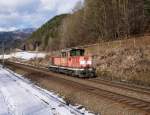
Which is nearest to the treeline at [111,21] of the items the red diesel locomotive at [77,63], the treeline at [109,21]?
the treeline at [109,21]

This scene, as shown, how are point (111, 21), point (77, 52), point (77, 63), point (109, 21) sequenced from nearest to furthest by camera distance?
point (77, 63) → point (77, 52) → point (111, 21) → point (109, 21)

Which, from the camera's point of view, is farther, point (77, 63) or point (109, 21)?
point (109, 21)

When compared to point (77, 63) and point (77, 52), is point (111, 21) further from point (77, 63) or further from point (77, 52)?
point (77, 63)

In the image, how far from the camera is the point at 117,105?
51.0ft

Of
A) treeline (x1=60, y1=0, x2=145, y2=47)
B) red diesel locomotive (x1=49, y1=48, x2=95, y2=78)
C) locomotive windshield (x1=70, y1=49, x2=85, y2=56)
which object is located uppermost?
treeline (x1=60, y1=0, x2=145, y2=47)

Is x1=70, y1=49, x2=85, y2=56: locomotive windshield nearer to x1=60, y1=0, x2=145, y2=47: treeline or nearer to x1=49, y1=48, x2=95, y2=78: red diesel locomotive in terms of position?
x1=49, y1=48, x2=95, y2=78: red diesel locomotive

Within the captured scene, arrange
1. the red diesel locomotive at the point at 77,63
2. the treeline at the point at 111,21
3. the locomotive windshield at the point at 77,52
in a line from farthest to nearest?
the treeline at the point at 111,21 < the locomotive windshield at the point at 77,52 < the red diesel locomotive at the point at 77,63

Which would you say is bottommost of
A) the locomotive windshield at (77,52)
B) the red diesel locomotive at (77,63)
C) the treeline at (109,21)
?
the red diesel locomotive at (77,63)

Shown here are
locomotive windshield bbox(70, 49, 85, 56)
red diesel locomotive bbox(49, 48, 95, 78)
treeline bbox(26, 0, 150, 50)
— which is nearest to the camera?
red diesel locomotive bbox(49, 48, 95, 78)

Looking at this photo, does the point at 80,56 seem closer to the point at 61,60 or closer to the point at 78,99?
the point at 61,60

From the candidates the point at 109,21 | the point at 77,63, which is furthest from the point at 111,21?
the point at 77,63

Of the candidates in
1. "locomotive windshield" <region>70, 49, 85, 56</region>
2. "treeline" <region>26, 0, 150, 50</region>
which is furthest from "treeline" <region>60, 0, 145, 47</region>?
"locomotive windshield" <region>70, 49, 85, 56</region>

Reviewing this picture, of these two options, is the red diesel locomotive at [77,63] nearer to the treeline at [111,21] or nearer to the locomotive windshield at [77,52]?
the locomotive windshield at [77,52]

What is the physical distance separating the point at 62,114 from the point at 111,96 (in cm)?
583
